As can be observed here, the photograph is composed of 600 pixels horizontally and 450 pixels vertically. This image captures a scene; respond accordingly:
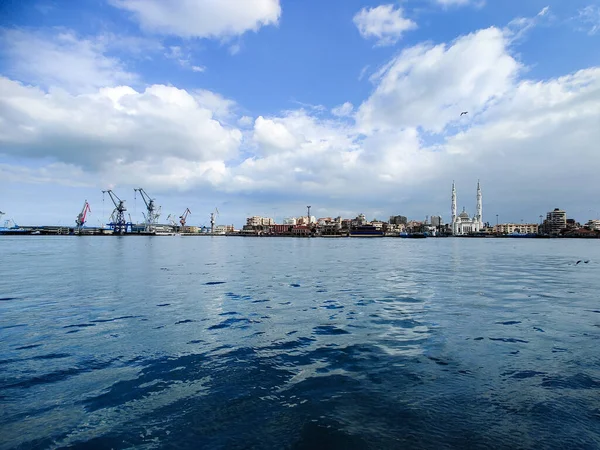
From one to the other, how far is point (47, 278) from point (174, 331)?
23764 mm

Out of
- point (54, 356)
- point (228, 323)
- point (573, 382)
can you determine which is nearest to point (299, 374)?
point (228, 323)

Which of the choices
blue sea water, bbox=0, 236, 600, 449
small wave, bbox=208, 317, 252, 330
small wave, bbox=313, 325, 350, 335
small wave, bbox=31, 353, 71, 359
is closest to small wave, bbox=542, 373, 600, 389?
blue sea water, bbox=0, 236, 600, 449

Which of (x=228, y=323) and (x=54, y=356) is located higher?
(x=54, y=356)

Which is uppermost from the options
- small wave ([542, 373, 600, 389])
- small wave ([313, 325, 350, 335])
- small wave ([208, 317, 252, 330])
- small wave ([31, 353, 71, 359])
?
small wave ([31, 353, 71, 359])

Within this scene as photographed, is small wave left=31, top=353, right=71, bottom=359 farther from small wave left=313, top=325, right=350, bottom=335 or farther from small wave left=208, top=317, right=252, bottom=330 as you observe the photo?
small wave left=313, top=325, right=350, bottom=335

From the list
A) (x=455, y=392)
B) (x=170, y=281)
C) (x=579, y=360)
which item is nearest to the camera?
(x=455, y=392)

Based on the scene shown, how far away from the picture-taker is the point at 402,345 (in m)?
12.0

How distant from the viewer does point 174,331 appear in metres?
13.8

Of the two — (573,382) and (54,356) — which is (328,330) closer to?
(573,382)

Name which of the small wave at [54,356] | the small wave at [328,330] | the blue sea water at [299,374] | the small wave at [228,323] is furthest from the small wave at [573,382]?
the small wave at [54,356]

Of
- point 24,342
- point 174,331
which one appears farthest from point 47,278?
point 174,331

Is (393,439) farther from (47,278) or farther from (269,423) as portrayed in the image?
(47,278)

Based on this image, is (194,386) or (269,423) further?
(194,386)

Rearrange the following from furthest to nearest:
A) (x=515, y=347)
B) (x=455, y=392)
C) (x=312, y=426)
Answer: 1. (x=515, y=347)
2. (x=455, y=392)
3. (x=312, y=426)
